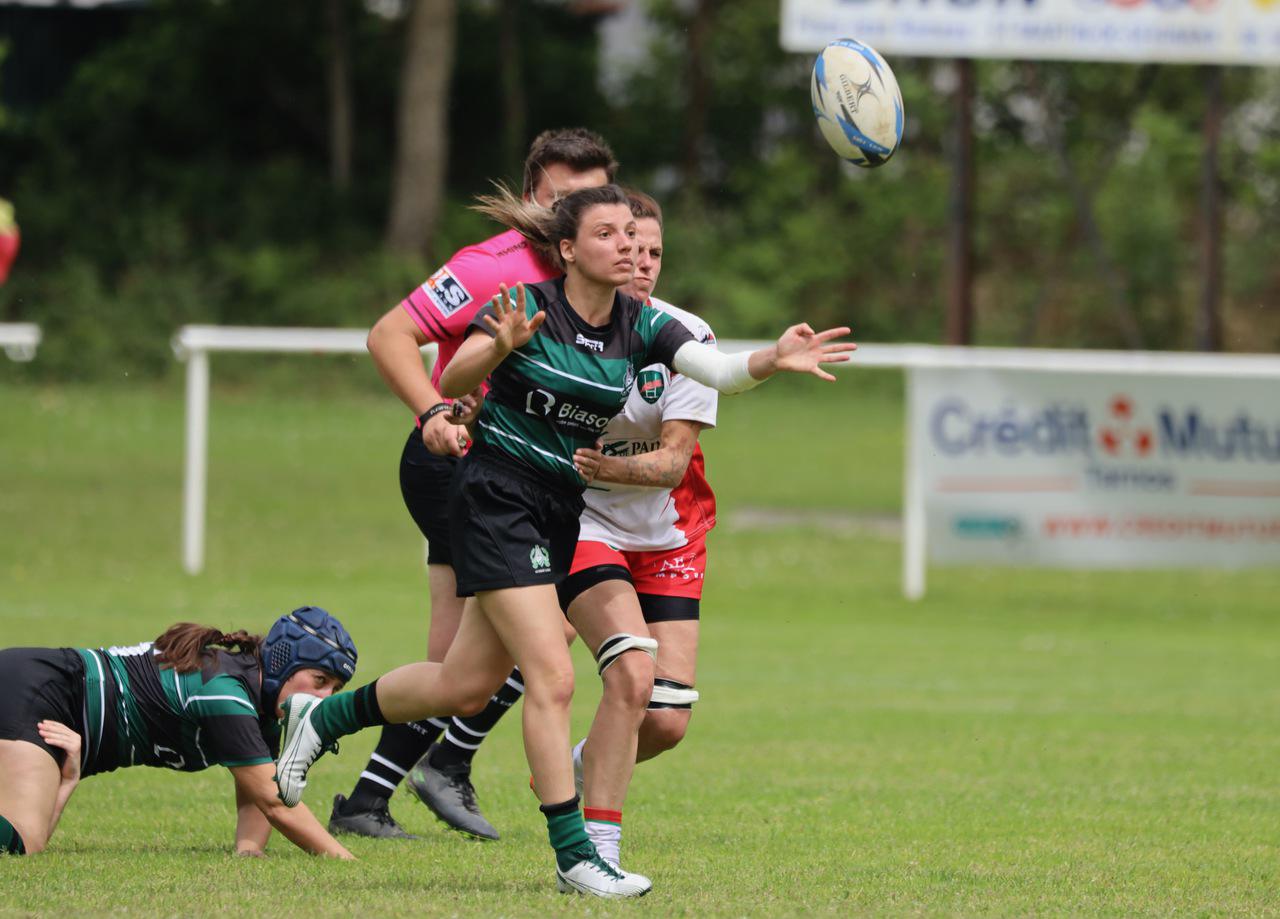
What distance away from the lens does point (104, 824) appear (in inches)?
250

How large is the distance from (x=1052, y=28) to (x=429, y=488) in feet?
38.7

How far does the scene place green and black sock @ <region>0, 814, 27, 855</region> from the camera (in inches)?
218

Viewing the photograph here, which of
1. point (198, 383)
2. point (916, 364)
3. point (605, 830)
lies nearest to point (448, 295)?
point (605, 830)

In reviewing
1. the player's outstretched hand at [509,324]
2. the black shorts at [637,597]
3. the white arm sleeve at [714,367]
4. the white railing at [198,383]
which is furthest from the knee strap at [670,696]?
the white railing at [198,383]

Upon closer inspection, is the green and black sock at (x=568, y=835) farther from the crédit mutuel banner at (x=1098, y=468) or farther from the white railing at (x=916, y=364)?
the crédit mutuel banner at (x=1098, y=468)

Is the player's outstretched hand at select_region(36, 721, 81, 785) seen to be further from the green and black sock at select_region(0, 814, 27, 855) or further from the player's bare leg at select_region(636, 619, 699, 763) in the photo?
the player's bare leg at select_region(636, 619, 699, 763)

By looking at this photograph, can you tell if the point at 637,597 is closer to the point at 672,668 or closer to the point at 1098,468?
the point at 672,668

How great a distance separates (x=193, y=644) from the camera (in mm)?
5664

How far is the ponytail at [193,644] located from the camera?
18.5 ft

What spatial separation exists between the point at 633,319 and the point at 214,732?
168cm

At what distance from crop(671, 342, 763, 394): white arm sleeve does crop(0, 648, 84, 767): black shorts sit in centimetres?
202

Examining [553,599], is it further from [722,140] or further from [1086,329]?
[722,140]

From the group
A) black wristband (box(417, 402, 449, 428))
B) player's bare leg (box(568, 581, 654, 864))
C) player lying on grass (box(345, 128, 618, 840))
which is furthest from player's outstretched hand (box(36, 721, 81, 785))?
player's bare leg (box(568, 581, 654, 864))

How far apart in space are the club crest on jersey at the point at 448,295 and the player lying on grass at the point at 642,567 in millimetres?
495
